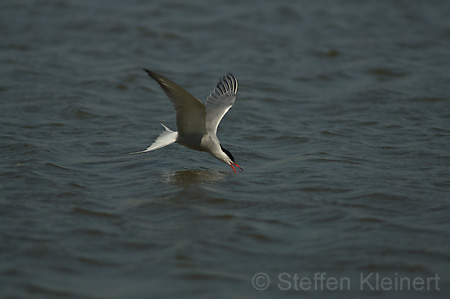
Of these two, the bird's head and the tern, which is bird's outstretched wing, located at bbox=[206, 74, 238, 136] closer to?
the tern

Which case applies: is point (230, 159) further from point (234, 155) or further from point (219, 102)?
point (219, 102)

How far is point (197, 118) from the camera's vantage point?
5.36 metres

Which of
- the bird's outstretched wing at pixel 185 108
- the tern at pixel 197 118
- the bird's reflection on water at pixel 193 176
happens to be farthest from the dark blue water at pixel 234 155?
the bird's outstretched wing at pixel 185 108

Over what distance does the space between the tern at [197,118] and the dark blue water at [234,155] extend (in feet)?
0.97

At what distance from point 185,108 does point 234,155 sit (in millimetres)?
1310

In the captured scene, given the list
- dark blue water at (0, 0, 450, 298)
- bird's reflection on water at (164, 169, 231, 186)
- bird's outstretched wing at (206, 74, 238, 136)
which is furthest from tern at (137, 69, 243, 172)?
dark blue water at (0, 0, 450, 298)

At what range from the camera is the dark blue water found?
150 inches

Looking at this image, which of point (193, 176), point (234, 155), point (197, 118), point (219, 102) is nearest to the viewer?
point (197, 118)

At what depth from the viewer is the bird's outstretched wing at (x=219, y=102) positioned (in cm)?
592

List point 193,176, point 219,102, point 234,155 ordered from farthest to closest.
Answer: point 234,155 → point 219,102 → point 193,176

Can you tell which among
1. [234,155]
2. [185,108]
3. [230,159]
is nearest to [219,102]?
[234,155]

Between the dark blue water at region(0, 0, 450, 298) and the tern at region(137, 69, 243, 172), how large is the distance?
294 mm

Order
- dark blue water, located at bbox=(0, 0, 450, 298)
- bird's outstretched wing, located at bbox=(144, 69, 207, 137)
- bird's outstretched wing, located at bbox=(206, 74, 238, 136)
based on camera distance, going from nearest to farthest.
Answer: dark blue water, located at bbox=(0, 0, 450, 298)
bird's outstretched wing, located at bbox=(144, 69, 207, 137)
bird's outstretched wing, located at bbox=(206, 74, 238, 136)

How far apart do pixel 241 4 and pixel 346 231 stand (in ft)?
30.8
